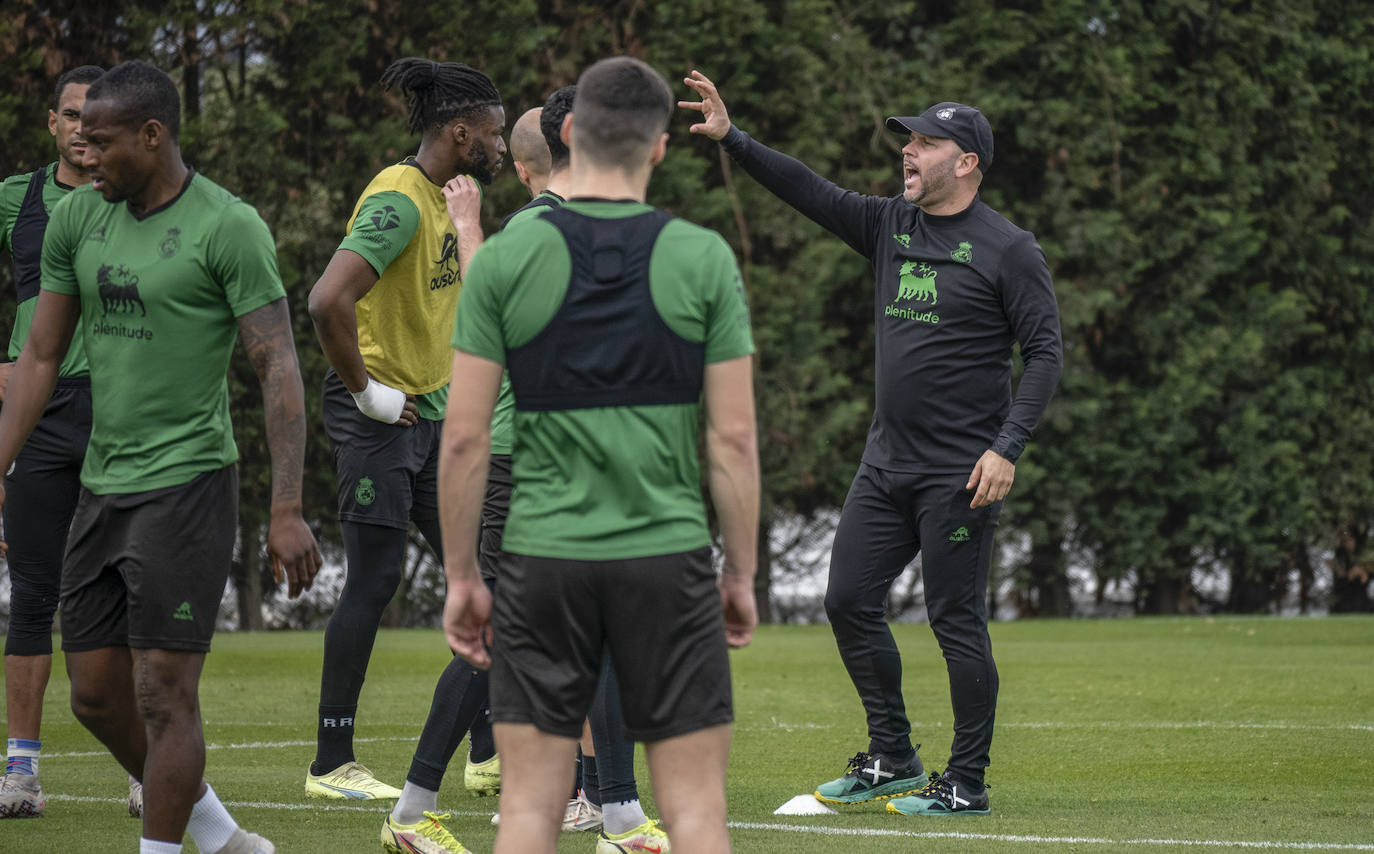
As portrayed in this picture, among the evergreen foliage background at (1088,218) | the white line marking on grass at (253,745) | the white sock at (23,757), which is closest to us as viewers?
the white sock at (23,757)

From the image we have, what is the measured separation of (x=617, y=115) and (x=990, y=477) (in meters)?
2.88

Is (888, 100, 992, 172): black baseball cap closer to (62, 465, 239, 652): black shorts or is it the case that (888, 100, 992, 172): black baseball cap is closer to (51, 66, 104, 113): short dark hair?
(51, 66, 104, 113): short dark hair

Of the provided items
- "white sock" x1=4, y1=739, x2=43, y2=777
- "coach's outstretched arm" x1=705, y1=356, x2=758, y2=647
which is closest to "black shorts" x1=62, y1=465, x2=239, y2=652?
"coach's outstretched arm" x1=705, y1=356, x2=758, y2=647

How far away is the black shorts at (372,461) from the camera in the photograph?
625cm

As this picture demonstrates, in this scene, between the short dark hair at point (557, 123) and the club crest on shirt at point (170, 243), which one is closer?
the club crest on shirt at point (170, 243)

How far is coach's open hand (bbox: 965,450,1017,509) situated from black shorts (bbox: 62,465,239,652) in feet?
9.03

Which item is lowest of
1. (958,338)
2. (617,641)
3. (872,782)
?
(872,782)

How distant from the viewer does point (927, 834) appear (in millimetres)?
5836

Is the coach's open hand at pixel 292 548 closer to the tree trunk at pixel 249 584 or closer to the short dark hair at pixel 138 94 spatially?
the short dark hair at pixel 138 94

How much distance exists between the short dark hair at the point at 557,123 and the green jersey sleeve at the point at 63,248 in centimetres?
159

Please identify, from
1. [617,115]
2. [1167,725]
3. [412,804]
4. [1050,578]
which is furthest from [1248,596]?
[617,115]

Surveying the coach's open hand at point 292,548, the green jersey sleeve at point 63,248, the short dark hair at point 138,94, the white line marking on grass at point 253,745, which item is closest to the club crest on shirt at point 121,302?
the green jersey sleeve at point 63,248

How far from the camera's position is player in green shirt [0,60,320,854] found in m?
4.46

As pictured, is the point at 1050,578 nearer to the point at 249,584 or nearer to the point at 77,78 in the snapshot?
the point at 249,584
